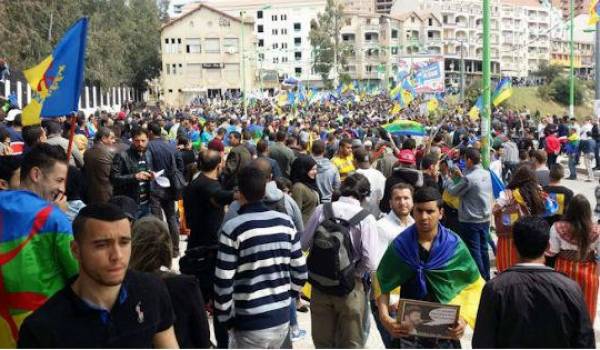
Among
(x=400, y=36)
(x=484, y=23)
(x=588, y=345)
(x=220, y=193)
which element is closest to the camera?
(x=588, y=345)

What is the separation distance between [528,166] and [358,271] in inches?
111

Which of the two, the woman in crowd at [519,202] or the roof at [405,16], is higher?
the roof at [405,16]

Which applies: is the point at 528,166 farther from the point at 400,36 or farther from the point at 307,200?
the point at 400,36

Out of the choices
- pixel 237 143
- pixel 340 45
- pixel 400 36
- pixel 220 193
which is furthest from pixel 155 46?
pixel 220 193

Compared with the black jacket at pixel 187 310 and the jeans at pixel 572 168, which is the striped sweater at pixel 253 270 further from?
the jeans at pixel 572 168

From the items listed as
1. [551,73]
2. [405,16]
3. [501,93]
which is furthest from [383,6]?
[501,93]

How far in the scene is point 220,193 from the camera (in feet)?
21.5

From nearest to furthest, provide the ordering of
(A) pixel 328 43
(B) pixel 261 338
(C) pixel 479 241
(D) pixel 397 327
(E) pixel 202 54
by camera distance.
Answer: (D) pixel 397 327, (B) pixel 261 338, (C) pixel 479 241, (E) pixel 202 54, (A) pixel 328 43

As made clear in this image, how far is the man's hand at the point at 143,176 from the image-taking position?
27.5ft

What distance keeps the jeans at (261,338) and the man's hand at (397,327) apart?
632 mm

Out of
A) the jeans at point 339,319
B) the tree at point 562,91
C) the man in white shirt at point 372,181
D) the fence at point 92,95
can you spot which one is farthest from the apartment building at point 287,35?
the jeans at point 339,319

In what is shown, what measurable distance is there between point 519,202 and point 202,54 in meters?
89.8

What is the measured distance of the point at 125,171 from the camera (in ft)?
27.9

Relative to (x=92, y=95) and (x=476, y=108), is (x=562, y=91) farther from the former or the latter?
(x=476, y=108)
